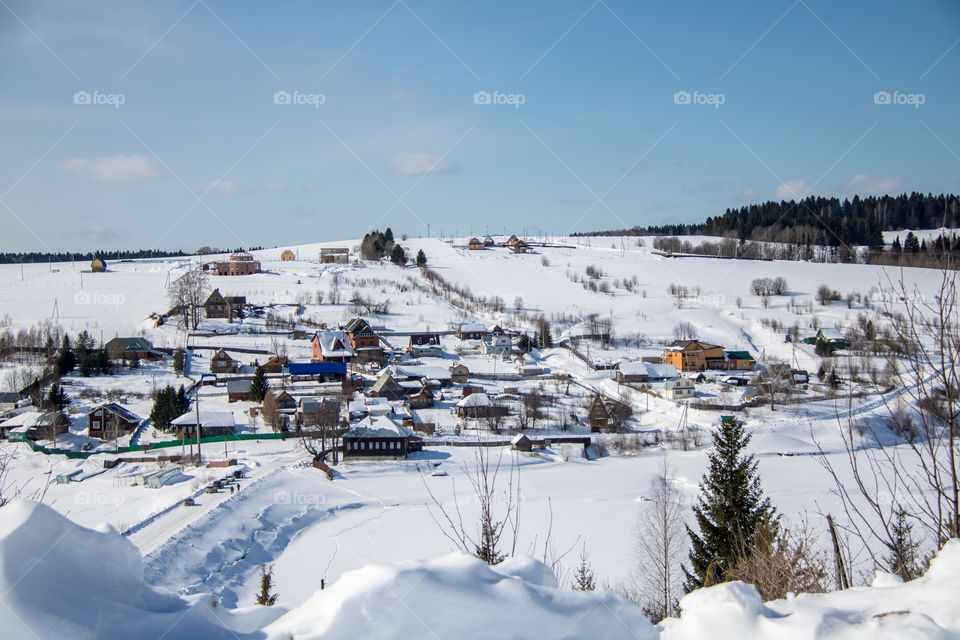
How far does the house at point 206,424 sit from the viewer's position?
21766mm

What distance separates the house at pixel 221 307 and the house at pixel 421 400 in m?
18.5

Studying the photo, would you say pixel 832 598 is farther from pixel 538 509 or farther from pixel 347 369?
pixel 347 369

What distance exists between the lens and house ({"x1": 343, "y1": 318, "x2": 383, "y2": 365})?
1378 inches

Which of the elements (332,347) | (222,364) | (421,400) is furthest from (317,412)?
(332,347)

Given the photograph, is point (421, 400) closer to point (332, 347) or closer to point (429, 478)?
point (332, 347)

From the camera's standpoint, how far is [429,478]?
736 inches

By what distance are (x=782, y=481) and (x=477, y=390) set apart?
1391 cm

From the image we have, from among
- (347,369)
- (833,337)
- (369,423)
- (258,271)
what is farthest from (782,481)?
(258,271)

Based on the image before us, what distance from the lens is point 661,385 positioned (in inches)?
1248
